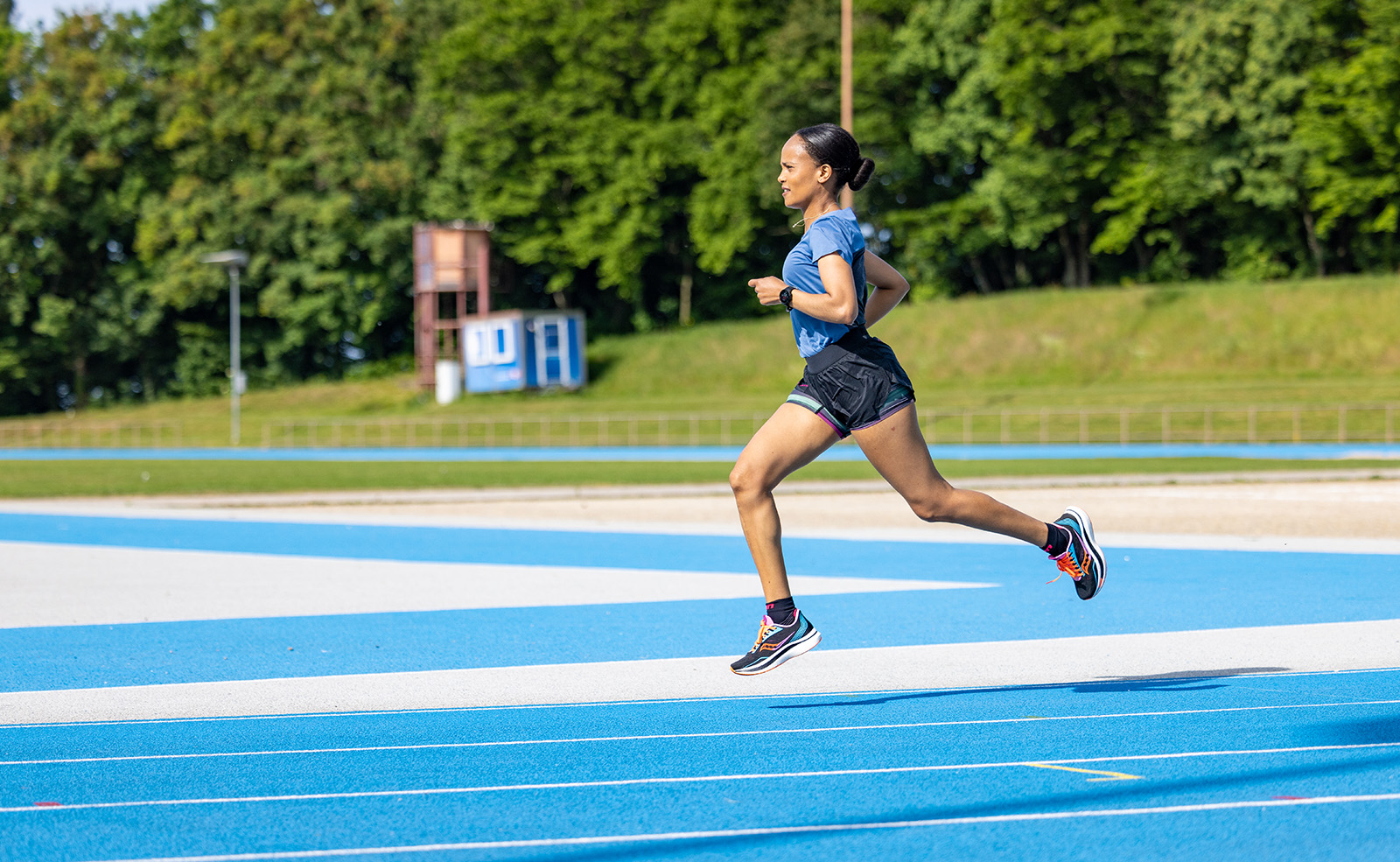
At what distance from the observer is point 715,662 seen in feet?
23.8

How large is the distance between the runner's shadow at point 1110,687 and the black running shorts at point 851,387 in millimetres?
1222

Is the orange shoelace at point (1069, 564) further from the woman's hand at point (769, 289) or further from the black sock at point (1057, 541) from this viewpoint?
the woman's hand at point (769, 289)

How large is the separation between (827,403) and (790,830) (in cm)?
206

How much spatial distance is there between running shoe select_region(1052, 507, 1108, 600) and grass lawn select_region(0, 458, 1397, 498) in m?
17.3

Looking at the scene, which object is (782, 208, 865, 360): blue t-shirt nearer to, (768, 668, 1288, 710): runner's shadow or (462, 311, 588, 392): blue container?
(768, 668, 1288, 710): runner's shadow

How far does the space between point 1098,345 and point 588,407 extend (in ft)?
55.9

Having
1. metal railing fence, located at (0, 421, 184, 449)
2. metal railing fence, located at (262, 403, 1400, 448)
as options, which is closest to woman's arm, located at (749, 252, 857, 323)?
metal railing fence, located at (262, 403, 1400, 448)

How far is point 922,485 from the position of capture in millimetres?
5797

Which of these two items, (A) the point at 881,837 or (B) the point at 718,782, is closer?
(A) the point at 881,837

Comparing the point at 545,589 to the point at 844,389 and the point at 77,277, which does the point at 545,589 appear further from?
the point at 77,277

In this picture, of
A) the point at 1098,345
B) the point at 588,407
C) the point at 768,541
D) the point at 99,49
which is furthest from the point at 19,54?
the point at 768,541

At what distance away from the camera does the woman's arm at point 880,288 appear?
610 centimetres

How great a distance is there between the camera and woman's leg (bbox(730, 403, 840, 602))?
18.6ft

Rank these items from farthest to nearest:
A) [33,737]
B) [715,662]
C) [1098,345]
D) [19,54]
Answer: [19,54]
[1098,345]
[715,662]
[33,737]
